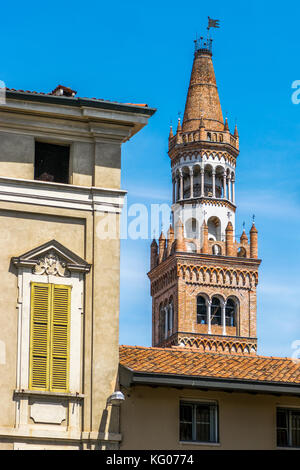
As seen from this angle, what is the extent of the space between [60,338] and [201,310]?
230ft

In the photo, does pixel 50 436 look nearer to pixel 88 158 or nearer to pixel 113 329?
pixel 113 329

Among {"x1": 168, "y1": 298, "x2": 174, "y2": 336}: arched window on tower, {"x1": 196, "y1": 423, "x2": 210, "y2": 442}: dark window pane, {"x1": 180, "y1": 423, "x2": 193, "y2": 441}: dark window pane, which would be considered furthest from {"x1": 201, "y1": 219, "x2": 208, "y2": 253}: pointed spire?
{"x1": 180, "y1": 423, "x2": 193, "y2": 441}: dark window pane

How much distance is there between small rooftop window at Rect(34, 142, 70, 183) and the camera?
24.9 m

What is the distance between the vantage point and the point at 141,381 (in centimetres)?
2320

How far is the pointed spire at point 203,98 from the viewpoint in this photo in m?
→ 101

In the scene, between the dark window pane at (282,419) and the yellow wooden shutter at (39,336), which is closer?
the yellow wooden shutter at (39,336)

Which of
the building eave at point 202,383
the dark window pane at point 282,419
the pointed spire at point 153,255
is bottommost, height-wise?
the dark window pane at point 282,419

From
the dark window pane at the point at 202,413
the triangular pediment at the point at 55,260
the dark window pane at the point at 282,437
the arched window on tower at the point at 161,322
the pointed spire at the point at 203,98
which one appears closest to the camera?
the triangular pediment at the point at 55,260

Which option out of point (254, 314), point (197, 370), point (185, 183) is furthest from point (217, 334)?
point (197, 370)

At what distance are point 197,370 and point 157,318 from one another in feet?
242

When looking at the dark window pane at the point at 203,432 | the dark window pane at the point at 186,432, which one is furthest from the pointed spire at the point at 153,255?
the dark window pane at the point at 186,432

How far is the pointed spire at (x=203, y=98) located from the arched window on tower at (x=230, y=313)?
15.8 m

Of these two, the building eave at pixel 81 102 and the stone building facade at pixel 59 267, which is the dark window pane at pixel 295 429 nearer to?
the stone building facade at pixel 59 267

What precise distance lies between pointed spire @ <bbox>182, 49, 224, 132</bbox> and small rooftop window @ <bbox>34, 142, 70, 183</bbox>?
75.5 m
